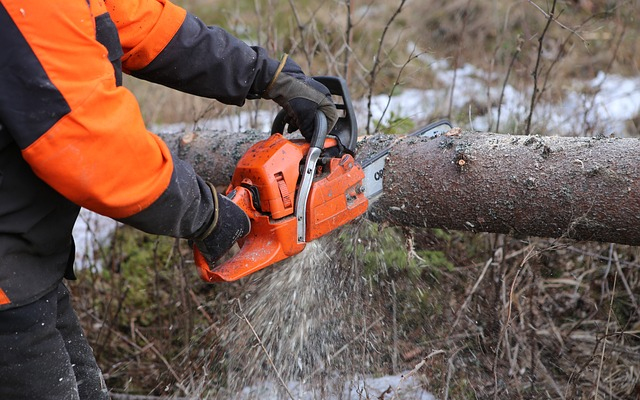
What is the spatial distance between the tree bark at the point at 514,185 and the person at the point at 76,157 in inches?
32.2

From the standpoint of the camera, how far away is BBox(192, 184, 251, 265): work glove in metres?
2.17

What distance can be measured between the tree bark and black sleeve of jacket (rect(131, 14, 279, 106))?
2.27ft

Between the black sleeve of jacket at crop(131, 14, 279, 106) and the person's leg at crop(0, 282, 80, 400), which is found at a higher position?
the black sleeve of jacket at crop(131, 14, 279, 106)

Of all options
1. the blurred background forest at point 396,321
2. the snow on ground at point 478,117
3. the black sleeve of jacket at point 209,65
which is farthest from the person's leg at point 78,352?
the snow on ground at point 478,117

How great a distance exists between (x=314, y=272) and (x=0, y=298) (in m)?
1.48

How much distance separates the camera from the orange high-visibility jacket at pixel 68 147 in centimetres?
159

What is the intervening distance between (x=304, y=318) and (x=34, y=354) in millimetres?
1354

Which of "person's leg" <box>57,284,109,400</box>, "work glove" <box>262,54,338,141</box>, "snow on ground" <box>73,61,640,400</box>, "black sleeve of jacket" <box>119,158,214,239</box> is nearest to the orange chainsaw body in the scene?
"work glove" <box>262,54,338,141</box>

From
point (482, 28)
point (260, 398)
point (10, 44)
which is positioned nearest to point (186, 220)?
point (10, 44)

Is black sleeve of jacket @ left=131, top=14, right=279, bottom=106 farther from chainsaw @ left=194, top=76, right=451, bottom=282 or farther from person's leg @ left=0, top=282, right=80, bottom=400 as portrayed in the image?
person's leg @ left=0, top=282, right=80, bottom=400

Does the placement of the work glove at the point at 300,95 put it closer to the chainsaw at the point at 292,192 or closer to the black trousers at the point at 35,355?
the chainsaw at the point at 292,192

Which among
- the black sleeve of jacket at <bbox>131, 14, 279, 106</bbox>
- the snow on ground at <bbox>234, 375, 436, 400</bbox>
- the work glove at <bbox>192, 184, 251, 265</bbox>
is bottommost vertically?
the snow on ground at <bbox>234, 375, 436, 400</bbox>

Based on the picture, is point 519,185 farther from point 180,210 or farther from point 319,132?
point 180,210

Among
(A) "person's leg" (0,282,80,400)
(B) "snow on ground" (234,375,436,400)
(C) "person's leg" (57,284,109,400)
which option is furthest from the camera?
(B) "snow on ground" (234,375,436,400)
